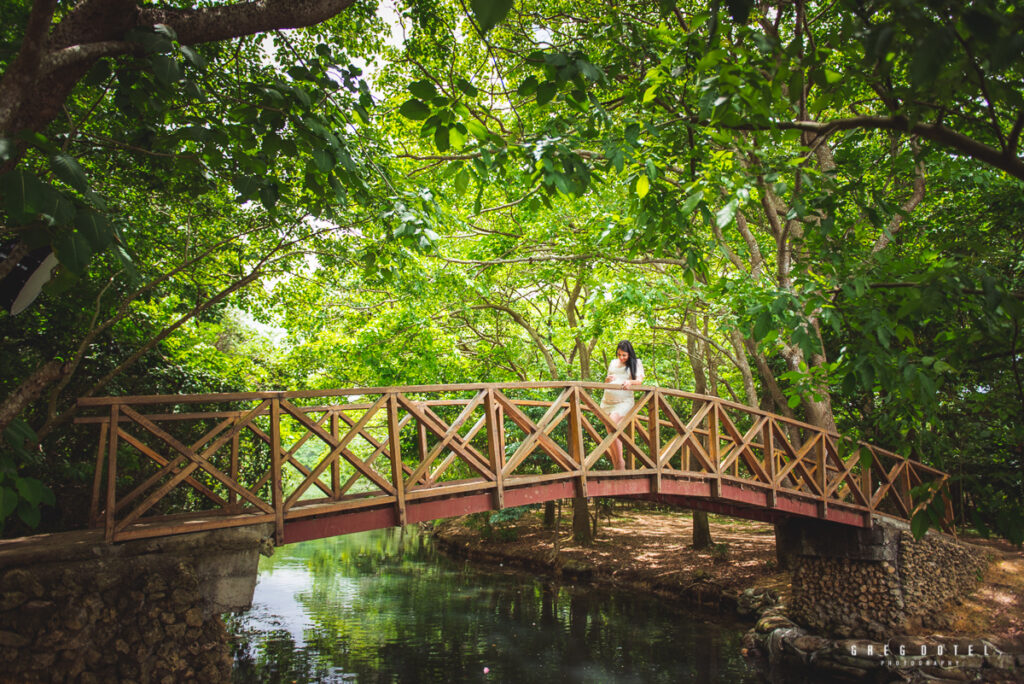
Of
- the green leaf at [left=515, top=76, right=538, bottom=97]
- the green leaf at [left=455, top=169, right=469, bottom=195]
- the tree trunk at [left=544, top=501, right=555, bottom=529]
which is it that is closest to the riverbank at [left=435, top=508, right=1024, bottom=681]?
the tree trunk at [left=544, top=501, right=555, bottom=529]

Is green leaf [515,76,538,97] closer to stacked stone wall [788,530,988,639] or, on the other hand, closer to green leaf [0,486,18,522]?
green leaf [0,486,18,522]

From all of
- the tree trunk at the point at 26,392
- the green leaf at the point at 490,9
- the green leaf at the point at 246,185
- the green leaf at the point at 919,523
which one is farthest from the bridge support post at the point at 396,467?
the green leaf at the point at 490,9

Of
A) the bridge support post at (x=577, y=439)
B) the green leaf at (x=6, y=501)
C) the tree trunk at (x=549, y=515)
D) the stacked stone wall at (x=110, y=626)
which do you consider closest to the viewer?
the green leaf at (x=6, y=501)

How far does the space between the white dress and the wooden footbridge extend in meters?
0.24

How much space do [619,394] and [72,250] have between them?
6.46 meters

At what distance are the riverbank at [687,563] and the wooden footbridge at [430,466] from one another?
1.60m

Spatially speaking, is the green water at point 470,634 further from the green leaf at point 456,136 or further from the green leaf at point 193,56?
the green leaf at point 193,56

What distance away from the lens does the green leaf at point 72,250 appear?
1789mm

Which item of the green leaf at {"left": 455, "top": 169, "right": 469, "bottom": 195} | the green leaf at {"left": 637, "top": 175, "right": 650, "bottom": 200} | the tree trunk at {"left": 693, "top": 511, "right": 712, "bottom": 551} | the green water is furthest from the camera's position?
the tree trunk at {"left": 693, "top": 511, "right": 712, "bottom": 551}

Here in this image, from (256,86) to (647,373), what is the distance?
16760 mm

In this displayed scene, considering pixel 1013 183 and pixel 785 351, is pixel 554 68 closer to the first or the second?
pixel 785 351

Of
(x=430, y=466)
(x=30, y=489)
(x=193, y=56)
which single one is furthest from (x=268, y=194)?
(x=430, y=466)

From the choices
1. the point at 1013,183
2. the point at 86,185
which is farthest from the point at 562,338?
the point at 86,185

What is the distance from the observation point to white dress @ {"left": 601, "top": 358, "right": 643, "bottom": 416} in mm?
7496
